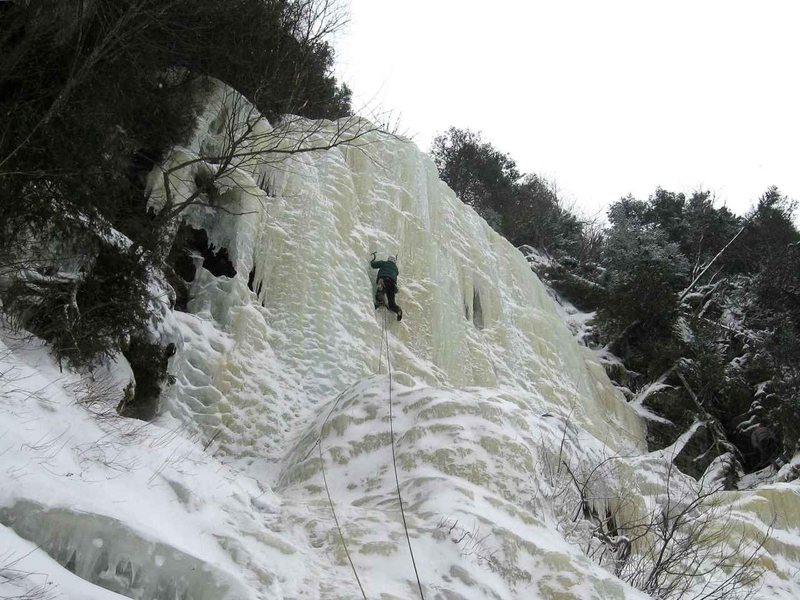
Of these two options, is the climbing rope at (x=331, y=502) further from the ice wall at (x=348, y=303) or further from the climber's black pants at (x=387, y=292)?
the climber's black pants at (x=387, y=292)

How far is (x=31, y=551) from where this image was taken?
2.93 m

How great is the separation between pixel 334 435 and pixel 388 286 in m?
4.26

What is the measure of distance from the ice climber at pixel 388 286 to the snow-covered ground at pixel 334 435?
0.21m

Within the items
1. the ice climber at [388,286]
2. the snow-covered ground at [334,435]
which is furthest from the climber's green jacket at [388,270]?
the snow-covered ground at [334,435]

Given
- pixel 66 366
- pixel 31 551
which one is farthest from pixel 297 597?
pixel 66 366

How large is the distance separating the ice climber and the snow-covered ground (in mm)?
207

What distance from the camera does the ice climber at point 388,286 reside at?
36.7 ft

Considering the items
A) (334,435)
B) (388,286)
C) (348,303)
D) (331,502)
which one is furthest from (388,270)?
(331,502)

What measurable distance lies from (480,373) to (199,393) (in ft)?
17.4

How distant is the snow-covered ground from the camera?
368 centimetres

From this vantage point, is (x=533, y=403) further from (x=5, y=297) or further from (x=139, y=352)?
(x=5, y=297)

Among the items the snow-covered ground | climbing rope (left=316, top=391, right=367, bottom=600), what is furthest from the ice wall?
climbing rope (left=316, top=391, right=367, bottom=600)

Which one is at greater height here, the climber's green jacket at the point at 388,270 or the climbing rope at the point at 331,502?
the climber's green jacket at the point at 388,270

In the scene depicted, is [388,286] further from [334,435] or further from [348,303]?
[334,435]
